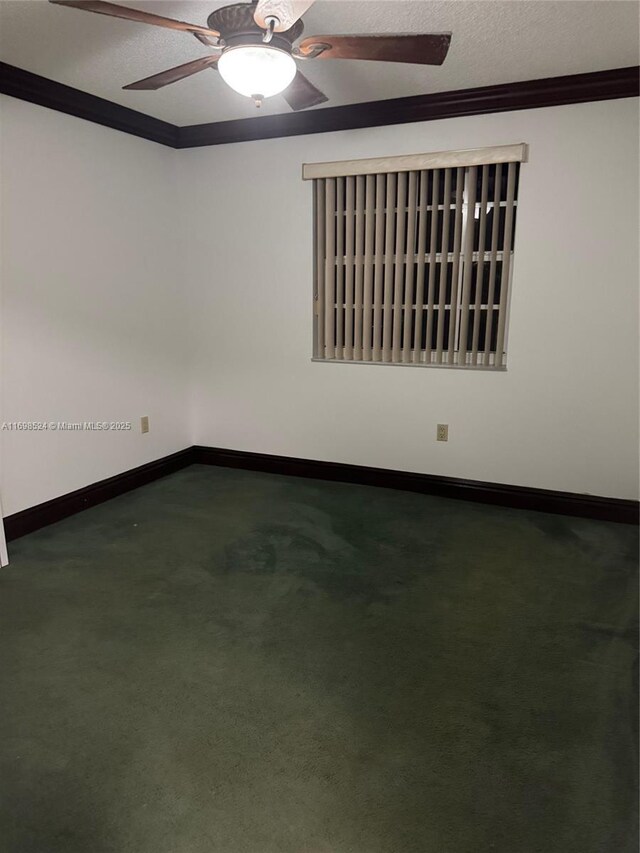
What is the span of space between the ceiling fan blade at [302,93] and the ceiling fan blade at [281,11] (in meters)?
0.49

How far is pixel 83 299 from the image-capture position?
358 centimetres

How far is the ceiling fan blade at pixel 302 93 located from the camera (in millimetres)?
2473

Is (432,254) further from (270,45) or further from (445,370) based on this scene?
(270,45)

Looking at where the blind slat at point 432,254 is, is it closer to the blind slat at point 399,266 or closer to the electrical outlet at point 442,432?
the blind slat at point 399,266

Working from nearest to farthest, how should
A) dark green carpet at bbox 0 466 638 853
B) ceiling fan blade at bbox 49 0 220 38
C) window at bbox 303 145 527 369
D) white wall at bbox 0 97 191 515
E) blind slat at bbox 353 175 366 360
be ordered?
1. dark green carpet at bbox 0 466 638 853
2. ceiling fan blade at bbox 49 0 220 38
3. white wall at bbox 0 97 191 515
4. window at bbox 303 145 527 369
5. blind slat at bbox 353 175 366 360

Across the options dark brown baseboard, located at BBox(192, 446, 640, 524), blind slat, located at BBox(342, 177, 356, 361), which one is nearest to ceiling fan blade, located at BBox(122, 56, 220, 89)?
blind slat, located at BBox(342, 177, 356, 361)

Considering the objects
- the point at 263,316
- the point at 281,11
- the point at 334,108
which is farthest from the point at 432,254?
the point at 281,11

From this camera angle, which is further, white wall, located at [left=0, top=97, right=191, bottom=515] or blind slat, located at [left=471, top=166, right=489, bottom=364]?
blind slat, located at [left=471, top=166, right=489, bottom=364]

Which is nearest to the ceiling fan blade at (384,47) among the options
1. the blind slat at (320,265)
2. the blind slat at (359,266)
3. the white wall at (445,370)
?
the white wall at (445,370)

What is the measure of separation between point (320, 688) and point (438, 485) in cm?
203

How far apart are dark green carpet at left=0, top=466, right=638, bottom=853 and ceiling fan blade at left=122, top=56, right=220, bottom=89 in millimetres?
2121

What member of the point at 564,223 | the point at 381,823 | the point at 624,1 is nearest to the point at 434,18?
the point at 624,1

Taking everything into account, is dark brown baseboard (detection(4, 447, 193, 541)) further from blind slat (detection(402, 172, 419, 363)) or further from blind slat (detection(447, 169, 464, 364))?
blind slat (detection(447, 169, 464, 364))

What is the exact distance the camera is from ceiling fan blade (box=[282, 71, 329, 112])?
8.11 ft
